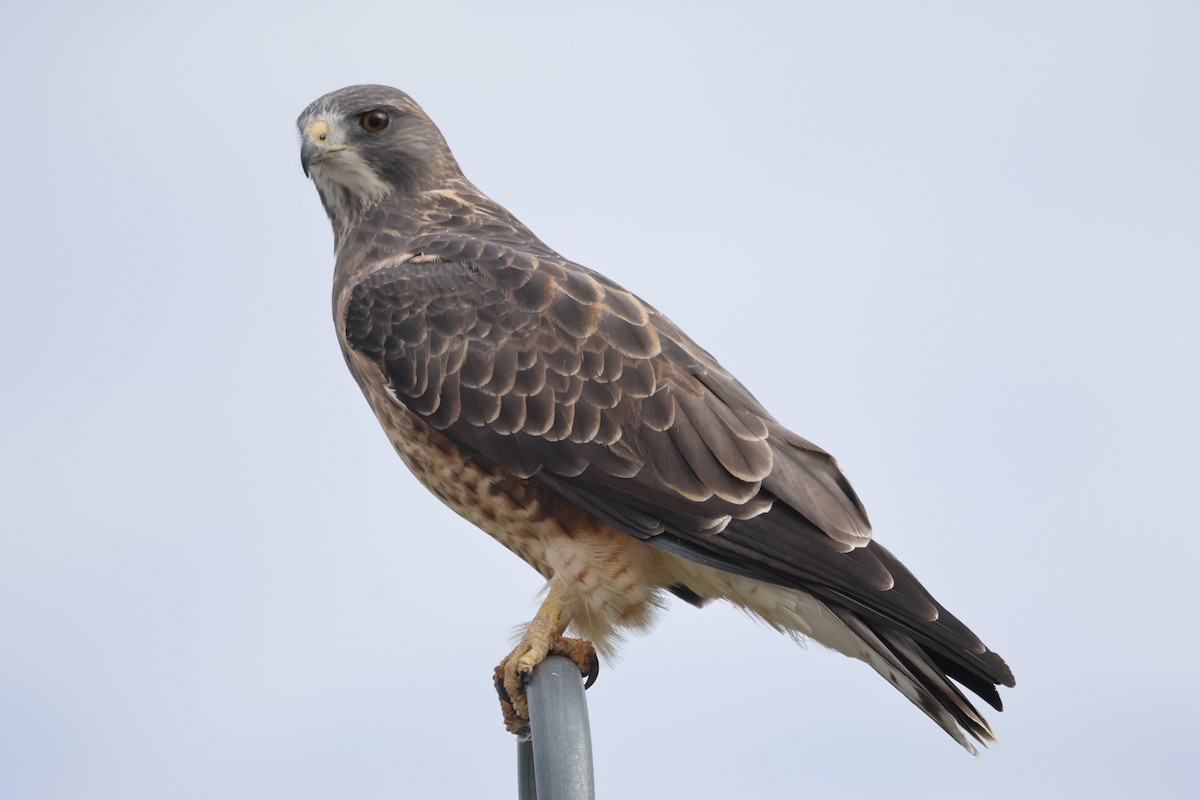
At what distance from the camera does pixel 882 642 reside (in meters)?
4.46

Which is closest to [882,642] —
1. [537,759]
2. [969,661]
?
[969,661]

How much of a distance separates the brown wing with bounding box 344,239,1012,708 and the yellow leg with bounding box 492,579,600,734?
1.40 ft

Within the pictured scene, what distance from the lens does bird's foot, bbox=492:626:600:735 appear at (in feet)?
15.5

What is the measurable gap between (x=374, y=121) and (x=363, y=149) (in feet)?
0.43

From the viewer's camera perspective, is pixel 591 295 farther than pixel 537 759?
Yes

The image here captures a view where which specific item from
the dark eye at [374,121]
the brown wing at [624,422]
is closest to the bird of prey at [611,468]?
the brown wing at [624,422]

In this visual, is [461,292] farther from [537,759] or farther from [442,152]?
[537,759]

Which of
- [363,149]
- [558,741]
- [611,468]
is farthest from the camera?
[363,149]

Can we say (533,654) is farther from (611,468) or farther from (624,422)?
(624,422)

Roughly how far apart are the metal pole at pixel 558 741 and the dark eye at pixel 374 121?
7.88 feet

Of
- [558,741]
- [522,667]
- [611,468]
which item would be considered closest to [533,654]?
[522,667]

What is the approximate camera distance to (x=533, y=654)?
4.75 metres

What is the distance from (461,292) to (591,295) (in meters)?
0.44

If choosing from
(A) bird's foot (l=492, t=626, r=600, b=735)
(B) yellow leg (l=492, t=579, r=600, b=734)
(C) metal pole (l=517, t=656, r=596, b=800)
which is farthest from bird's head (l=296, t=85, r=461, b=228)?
(C) metal pole (l=517, t=656, r=596, b=800)
